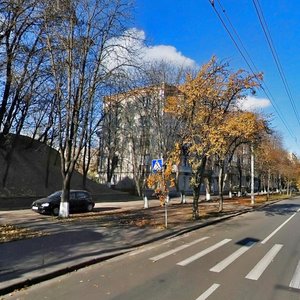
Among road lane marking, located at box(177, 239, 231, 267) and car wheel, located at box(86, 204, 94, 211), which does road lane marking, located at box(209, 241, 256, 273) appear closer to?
road lane marking, located at box(177, 239, 231, 267)

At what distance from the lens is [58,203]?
943 inches

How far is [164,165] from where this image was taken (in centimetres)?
1836

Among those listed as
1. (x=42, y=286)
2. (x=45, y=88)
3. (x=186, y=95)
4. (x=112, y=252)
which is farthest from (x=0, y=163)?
(x=42, y=286)

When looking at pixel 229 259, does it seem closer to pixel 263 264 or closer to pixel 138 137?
pixel 263 264

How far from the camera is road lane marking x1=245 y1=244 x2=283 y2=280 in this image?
834 centimetres

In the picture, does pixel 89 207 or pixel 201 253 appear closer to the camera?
pixel 201 253

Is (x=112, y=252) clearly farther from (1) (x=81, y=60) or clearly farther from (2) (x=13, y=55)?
(1) (x=81, y=60)

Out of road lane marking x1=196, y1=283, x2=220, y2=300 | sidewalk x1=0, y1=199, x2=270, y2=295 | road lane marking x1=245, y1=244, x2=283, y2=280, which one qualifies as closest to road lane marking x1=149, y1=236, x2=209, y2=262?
sidewalk x1=0, y1=199, x2=270, y2=295

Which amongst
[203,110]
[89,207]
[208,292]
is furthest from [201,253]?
[89,207]

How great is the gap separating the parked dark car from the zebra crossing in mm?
12371

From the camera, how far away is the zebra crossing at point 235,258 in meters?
8.25

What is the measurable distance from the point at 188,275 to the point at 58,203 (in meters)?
17.0

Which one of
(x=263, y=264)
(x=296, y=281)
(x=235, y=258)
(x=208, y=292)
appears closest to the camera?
(x=208, y=292)

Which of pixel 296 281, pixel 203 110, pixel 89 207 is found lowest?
pixel 296 281
